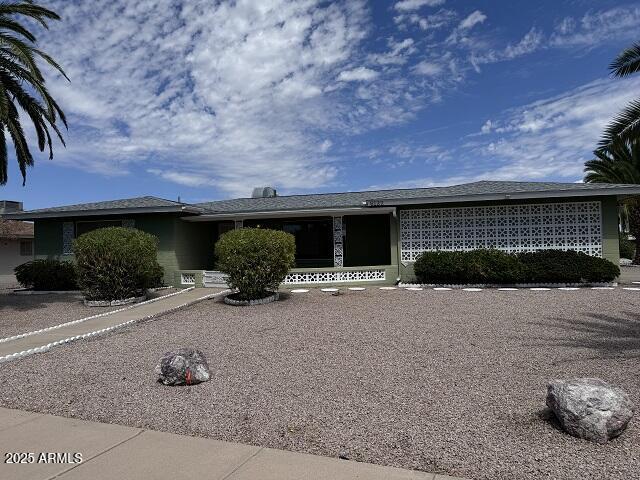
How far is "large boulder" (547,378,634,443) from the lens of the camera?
3773 millimetres

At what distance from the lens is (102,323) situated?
33.3ft

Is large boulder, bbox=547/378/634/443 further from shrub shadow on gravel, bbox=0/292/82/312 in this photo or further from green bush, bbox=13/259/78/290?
green bush, bbox=13/259/78/290

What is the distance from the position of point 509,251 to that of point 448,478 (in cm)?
1396

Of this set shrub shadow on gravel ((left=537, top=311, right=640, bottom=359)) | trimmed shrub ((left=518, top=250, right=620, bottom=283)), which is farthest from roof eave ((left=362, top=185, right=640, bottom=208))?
shrub shadow on gravel ((left=537, top=311, right=640, bottom=359))

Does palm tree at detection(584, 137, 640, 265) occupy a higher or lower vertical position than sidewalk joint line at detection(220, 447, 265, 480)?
higher

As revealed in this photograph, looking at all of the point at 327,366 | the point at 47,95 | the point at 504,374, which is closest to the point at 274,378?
the point at 327,366

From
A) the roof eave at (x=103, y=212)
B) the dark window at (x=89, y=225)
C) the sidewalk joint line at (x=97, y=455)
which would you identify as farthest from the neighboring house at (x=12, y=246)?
the sidewalk joint line at (x=97, y=455)

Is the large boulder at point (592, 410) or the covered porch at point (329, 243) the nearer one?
the large boulder at point (592, 410)

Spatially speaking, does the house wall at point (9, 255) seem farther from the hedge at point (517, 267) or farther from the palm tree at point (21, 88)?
the hedge at point (517, 267)

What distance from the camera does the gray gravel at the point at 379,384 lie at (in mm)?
3750

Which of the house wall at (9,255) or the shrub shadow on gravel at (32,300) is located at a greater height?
the house wall at (9,255)

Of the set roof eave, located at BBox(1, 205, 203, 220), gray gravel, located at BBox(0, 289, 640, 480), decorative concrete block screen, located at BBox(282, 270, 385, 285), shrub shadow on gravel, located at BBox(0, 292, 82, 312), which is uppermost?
roof eave, located at BBox(1, 205, 203, 220)

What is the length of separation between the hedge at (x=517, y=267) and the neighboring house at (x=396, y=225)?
3.49 ft

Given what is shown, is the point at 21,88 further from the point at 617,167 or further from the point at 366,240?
the point at 617,167
